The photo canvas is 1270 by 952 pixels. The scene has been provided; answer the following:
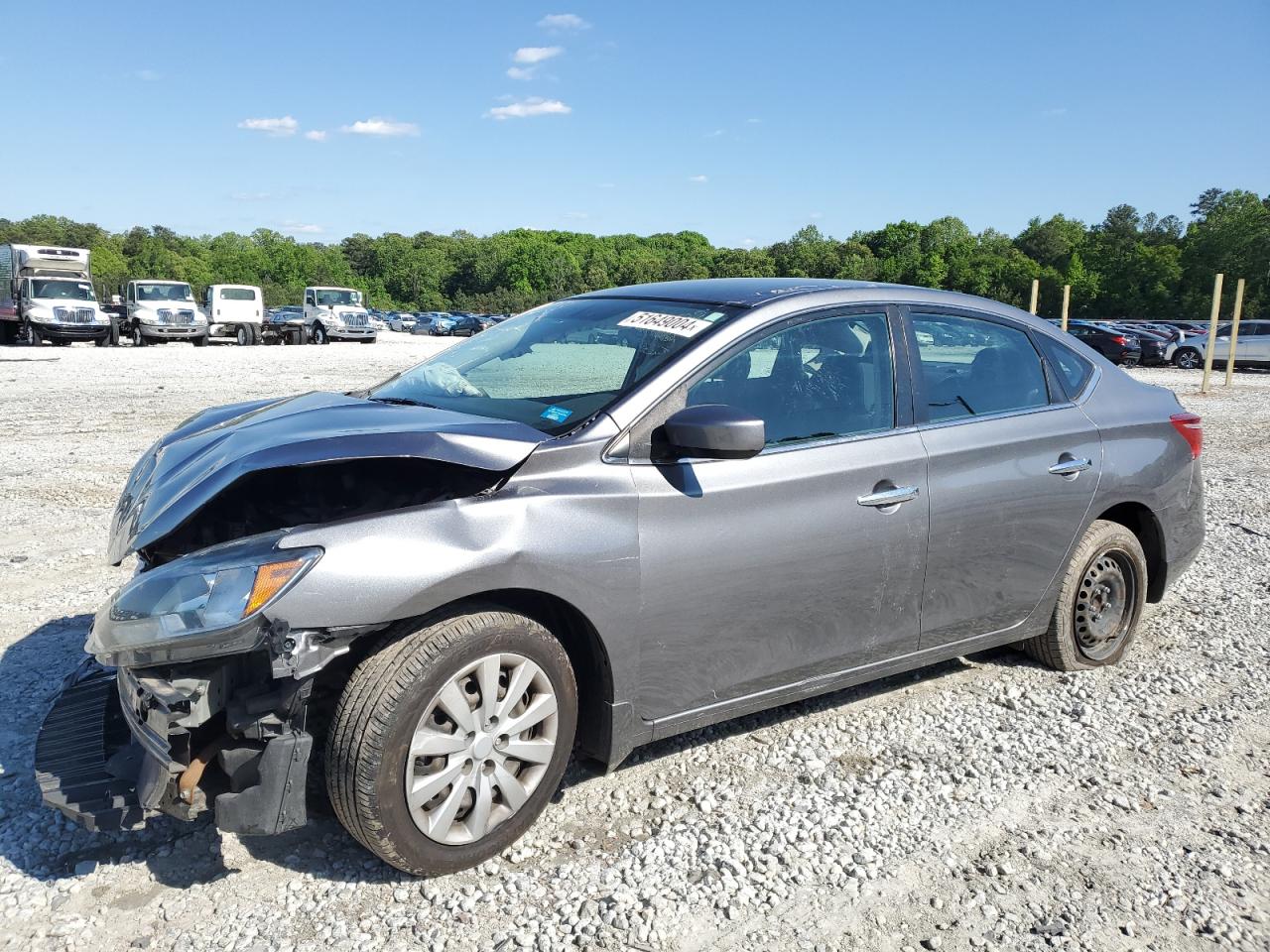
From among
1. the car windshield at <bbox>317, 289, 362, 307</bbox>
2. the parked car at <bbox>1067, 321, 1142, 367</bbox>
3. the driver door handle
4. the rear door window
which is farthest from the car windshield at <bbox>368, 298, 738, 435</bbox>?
the car windshield at <bbox>317, 289, 362, 307</bbox>

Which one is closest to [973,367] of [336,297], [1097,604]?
[1097,604]

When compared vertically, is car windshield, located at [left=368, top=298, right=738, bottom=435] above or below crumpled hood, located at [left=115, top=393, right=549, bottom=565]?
above

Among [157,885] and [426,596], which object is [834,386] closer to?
[426,596]

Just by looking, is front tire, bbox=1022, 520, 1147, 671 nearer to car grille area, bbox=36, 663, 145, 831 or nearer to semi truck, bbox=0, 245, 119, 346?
car grille area, bbox=36, 663, 145, 831

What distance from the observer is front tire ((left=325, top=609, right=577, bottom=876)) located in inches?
104

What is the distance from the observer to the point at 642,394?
3.20 metres

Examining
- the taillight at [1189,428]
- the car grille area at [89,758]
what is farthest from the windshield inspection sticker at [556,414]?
the taillight at [1189,428]

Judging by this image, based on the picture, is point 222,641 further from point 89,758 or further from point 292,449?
point 89,758

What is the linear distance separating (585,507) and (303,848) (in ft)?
4.43

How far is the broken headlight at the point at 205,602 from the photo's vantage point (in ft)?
8.29

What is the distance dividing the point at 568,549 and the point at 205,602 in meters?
0.98

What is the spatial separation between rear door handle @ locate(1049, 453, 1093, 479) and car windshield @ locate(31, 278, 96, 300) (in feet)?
108

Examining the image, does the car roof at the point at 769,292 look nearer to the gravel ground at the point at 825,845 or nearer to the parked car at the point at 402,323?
the gravel ground at the point at 825,845

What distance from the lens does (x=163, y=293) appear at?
3381cm
